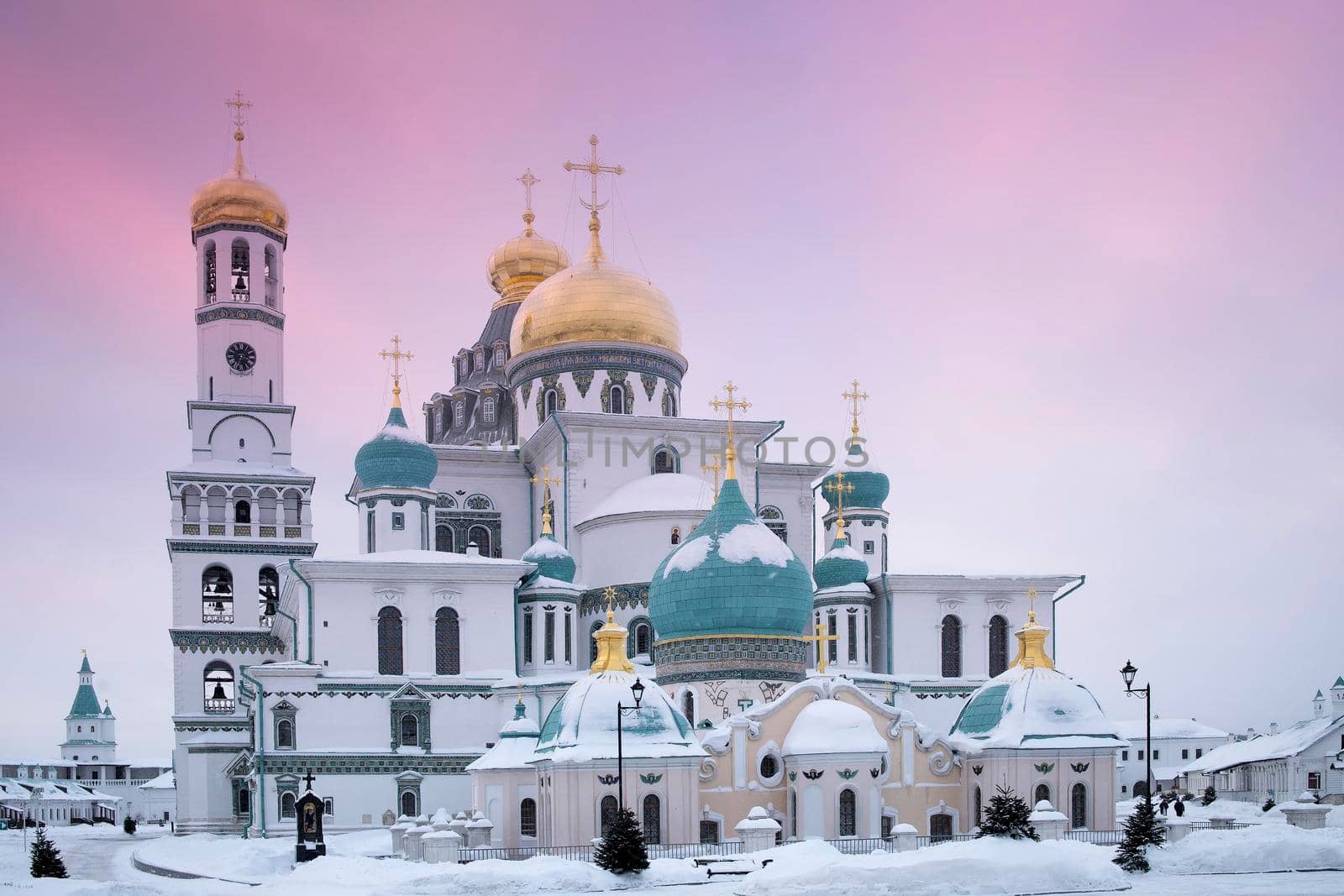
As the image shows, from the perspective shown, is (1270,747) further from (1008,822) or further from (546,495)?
(1008,822)

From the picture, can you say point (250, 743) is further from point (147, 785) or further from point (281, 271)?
point (147, 785)

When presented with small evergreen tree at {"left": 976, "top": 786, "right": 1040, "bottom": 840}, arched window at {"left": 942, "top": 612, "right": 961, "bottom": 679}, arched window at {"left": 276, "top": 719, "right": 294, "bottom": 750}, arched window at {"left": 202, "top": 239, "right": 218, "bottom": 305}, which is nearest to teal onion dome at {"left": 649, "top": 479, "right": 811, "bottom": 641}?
arched window at {"left": 942, "top": 612, "right": 961, "bottom": 679}

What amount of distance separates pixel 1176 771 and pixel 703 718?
41.5 metres

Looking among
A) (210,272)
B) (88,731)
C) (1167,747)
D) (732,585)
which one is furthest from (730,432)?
(88,731)

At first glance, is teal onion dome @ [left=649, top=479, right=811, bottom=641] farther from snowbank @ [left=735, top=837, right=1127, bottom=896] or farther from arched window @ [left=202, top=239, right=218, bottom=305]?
arched window @ [left=202, top=239, right=218, bottom=305]

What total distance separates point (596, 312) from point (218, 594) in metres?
13.2

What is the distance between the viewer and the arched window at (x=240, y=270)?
158 feet

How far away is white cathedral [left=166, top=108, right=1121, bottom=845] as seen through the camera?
30.6m

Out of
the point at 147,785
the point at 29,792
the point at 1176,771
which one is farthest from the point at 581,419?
the point at 147,785

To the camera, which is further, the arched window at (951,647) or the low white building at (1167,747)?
the low white building at (1167,747)

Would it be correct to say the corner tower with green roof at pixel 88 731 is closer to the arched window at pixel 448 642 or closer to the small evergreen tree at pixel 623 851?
the arched window at pixel 448 642

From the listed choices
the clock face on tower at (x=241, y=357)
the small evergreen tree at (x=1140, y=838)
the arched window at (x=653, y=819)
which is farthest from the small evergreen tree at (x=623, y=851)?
the clock face on tower at (x=241, y=357)

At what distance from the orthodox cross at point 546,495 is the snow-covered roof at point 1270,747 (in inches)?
961

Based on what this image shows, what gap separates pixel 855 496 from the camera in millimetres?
45719
